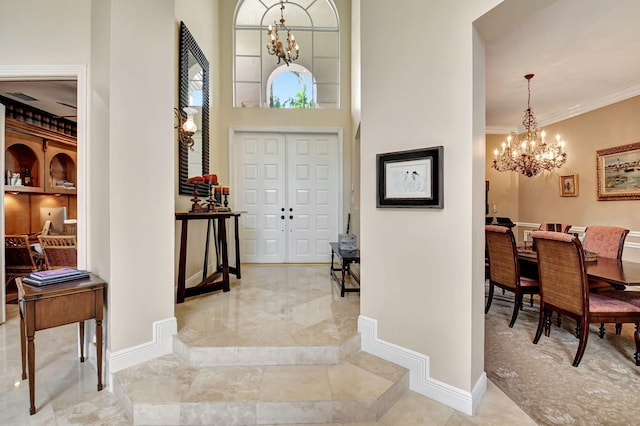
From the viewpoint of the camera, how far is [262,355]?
212cm

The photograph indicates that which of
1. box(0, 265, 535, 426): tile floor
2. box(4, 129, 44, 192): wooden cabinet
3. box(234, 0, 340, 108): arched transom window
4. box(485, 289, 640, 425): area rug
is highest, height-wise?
box(234, 0, 340, 108): arched transom window

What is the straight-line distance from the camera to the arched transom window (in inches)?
205

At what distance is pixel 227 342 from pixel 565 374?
2.62 metres

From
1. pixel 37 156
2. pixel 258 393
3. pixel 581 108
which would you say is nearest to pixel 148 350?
pixel 258 393

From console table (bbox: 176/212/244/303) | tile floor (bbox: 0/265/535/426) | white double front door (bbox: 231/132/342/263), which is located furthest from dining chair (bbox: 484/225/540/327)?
console table (bbox: 176/212/244/303)

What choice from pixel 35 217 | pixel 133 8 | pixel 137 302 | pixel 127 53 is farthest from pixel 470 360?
pixel 35 217

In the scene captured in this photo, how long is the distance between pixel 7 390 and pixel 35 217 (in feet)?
12.8

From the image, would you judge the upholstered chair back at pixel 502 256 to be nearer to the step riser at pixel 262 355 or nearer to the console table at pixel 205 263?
the step riser at pixel 262 355

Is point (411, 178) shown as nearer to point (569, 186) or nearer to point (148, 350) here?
point (148, 350)

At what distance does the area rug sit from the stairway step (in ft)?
2.94

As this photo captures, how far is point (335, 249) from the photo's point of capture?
3.95 meters

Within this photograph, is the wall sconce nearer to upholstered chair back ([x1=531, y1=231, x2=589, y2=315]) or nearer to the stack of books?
the stack of books

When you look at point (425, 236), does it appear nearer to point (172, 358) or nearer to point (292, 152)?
point (172, 358)

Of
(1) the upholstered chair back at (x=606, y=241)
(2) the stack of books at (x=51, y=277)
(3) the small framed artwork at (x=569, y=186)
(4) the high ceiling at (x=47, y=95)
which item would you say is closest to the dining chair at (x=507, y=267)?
(1) the upholstered chair back at (x=606, y=241)
